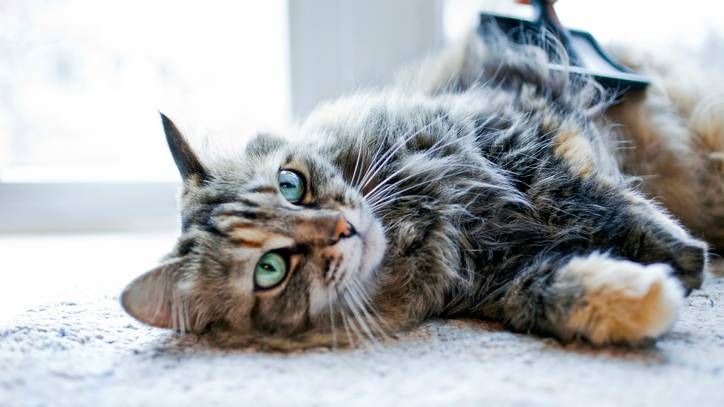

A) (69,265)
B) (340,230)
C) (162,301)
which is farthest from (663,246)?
(69,265)

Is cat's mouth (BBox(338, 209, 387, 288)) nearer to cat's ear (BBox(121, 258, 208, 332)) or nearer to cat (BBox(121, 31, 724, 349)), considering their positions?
cat (BBox(121, 31, 724, 349))

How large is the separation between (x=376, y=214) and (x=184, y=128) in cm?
47

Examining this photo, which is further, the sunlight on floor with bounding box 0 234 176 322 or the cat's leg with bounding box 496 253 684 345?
the sunlight on floor with bounding box 0 234 176 322

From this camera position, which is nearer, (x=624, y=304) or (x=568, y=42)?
(x=624, y=304)

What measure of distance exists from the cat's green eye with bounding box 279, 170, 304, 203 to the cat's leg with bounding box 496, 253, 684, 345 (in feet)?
1.35

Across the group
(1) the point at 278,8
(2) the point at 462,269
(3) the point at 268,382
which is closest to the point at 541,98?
(2) the point at 462,269

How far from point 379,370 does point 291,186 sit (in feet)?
1.36

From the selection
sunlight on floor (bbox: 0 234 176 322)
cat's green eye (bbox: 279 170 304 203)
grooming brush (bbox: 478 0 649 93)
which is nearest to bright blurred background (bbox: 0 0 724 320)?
sunlight on floor (bbox: 0 234 176 322)

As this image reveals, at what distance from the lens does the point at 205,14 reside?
7.24 ft

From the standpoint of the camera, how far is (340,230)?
1032mm

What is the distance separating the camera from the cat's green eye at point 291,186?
1.14m

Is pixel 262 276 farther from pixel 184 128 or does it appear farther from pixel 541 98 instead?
pixel 541 98

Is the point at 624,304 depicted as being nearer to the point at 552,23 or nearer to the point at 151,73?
the point at 552,23

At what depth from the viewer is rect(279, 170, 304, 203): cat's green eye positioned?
3.74 ft
